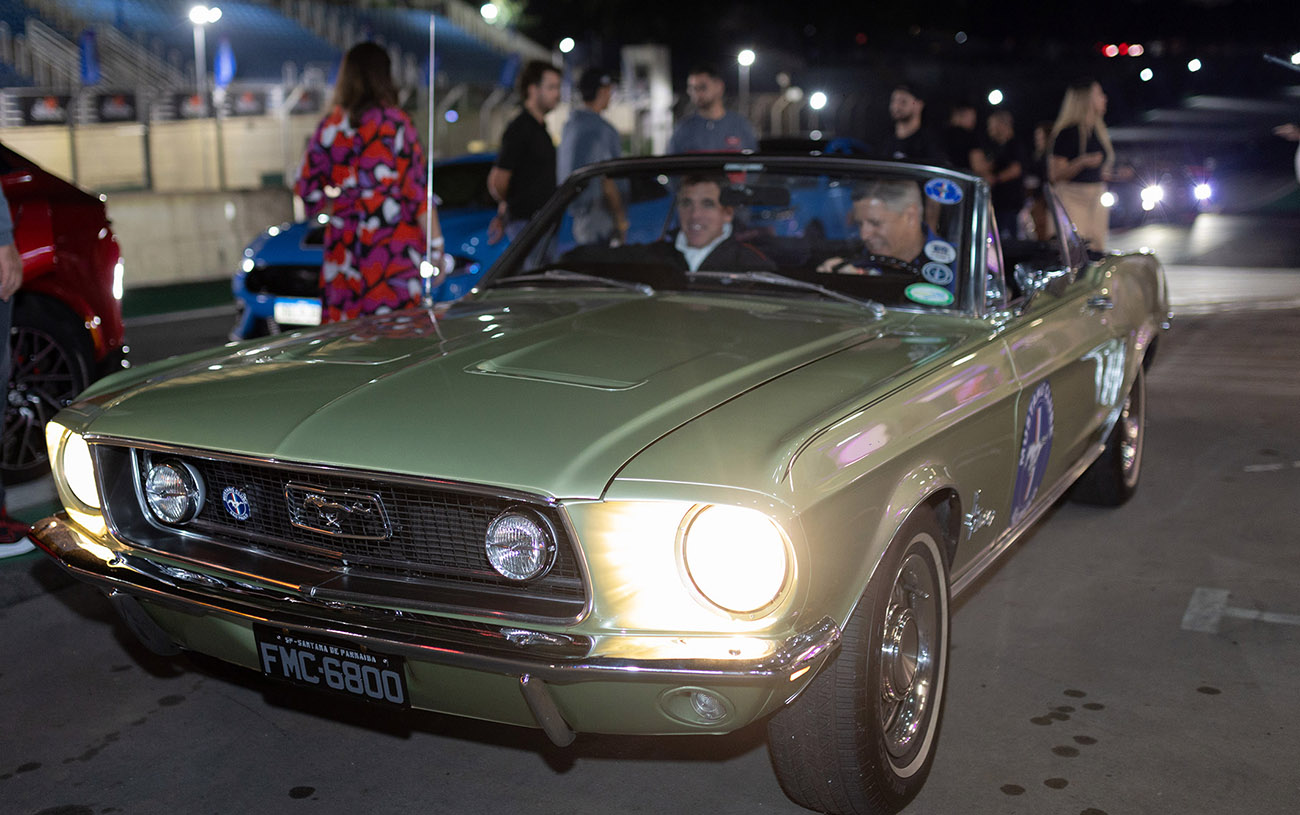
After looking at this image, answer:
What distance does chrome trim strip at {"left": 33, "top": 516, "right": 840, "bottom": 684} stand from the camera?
2.52 metres

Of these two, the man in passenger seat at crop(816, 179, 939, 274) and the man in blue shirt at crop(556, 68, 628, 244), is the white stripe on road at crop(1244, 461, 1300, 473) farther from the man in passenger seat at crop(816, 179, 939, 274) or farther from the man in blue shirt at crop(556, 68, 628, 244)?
the man in blue shirt at crop(556, 68, 628, 244)

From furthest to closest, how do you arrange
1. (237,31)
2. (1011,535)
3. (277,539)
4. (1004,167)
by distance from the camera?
(237,31) → (1004,167) → (1011,535) → (277,539)

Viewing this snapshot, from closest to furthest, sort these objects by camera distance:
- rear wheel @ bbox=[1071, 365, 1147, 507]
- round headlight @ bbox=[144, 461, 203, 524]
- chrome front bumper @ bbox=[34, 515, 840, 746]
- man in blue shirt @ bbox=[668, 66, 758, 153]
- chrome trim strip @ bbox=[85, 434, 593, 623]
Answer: chrome front bumper @ bbox=[34, 515, 840, 746], chrome trim strip @ bbox=[85, 434, 593, 623], round headlight @ bbox=[144, 461, 203, 524], rear wheel @ bbox=[1071, 365, 1147, 507], man in blue shirt @ bbox=[668, 66, 758, 153]

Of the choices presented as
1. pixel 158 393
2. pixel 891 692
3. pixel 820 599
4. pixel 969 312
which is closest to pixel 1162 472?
pixel 969 312

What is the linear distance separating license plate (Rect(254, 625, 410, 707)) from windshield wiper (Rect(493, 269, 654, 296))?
1.84 metres

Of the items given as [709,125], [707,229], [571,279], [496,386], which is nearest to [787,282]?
[707,229]

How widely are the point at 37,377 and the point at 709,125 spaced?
420 centimetres

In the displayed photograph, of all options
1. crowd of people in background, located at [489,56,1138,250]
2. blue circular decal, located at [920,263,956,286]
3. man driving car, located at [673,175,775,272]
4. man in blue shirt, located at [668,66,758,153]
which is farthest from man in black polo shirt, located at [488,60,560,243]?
blue circular decal, located at [920,263,956,286]

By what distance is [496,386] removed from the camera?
3.12 m

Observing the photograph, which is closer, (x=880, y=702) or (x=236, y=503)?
(x=880, y=702)

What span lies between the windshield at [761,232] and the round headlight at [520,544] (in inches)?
66.0

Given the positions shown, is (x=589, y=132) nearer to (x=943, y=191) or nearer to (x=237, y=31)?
(x=943, y=191)

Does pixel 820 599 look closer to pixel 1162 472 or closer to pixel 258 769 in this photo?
pixel 258 769

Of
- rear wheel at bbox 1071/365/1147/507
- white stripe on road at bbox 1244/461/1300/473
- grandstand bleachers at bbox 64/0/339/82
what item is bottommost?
white stripe on road at bbox 1244/461/1300/473
